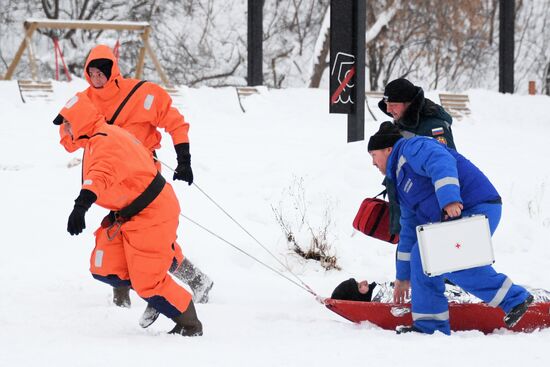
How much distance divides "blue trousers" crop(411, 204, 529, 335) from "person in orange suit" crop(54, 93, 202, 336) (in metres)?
1.15

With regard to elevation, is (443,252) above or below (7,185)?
above

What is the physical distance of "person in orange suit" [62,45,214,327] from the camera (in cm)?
536

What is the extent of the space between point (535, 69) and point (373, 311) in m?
22.2

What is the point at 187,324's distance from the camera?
178 inches

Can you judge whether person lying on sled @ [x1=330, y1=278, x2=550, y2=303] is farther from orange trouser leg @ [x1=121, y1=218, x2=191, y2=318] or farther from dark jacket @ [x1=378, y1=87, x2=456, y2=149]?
orange trouser leg @ [x1=121, y1=218, x2=191, y2=318]

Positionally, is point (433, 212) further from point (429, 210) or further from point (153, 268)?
point (153, 268)

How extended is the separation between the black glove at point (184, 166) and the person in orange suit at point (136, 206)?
961 mm

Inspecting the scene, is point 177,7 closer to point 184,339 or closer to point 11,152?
point 11,152

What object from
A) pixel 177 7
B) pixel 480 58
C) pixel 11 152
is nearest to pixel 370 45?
pixel 480 58

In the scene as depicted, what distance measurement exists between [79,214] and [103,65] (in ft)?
5.22

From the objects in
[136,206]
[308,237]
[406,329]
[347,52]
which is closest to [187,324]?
[136,206]

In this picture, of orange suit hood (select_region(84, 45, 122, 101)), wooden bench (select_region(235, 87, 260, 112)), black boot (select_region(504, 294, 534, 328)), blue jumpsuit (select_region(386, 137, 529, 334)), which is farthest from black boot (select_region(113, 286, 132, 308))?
wooden bench (select_region(235, 87, 260, 112))

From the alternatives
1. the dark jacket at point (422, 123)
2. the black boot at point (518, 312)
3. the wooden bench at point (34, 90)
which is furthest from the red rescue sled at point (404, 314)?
the wooden bench at point (34, 90)

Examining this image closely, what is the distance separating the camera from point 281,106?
14109mm
